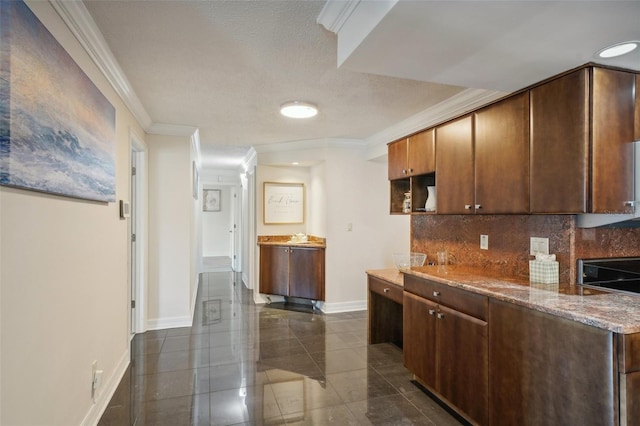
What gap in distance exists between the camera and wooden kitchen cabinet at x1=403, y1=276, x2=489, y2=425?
1.97 meters

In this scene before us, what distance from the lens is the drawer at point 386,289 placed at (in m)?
3.01

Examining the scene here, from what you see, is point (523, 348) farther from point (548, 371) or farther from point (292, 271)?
point (292, 271)

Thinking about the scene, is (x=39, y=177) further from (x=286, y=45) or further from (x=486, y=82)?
(x=486, y=82)

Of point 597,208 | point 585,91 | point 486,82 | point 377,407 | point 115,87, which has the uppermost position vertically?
point 115,87

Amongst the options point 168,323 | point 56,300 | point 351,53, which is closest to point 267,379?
point 56,300

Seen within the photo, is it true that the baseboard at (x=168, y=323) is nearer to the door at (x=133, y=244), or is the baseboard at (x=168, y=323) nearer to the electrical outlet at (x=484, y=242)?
the door at (x=133, y=244)

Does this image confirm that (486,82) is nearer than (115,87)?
Yes

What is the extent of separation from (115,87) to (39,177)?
1.48 metres

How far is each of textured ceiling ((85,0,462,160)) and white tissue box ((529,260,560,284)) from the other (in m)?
1.56

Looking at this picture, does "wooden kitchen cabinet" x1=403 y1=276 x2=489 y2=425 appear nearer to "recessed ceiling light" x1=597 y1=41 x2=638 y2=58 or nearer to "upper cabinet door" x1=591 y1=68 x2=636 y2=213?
"upper cabinet door" x1=591 y1=68 x2=636 y2=213

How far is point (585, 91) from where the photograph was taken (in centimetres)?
174

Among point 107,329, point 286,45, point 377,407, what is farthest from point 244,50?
point 377,407

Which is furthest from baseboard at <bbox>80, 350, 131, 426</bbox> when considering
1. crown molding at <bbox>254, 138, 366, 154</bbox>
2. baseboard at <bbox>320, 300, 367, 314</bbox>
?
crown molding at <bbox>254, 138, 366, 154</bbox>

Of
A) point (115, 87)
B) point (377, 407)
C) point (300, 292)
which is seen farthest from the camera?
point (300, 292)
